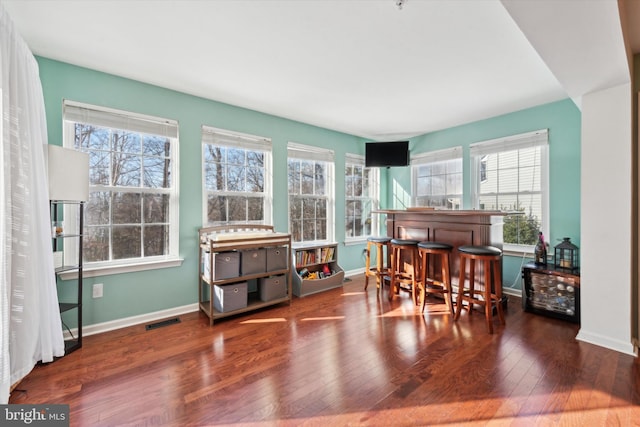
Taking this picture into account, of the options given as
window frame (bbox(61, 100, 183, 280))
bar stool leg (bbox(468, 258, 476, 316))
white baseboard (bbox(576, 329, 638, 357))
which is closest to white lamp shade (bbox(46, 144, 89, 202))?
window frame (bbox(61, 100, 183, 280))

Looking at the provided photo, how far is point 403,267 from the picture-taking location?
3676 mm

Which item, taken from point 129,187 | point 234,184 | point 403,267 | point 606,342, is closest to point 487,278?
point 606,342

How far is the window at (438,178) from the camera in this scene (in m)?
4.17

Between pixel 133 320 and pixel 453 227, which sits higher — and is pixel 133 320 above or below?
below

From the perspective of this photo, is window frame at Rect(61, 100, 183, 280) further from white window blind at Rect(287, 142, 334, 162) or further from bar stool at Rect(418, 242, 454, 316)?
bar stool at Rect(418, 242, 454, 316)

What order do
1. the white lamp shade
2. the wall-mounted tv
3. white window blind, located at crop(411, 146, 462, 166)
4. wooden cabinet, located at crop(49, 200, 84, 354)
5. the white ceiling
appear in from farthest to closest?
1. the wall-mounted tv
2. white window blind, located at crop(411, 146, 462, 166)
3. wooden cabinet, located at crop(49, 200, 84, 354)
4. the white lamp shade
5. the white ceiling

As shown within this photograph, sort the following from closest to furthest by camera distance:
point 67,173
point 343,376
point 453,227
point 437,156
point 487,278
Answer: point 343,376
point 67,173
point 487,278
point 453,227
point 437,156

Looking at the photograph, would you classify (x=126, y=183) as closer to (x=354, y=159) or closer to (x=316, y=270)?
(x=316, y=270)

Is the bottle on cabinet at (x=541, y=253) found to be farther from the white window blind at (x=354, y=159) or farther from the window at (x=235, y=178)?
the window at (x=235, y=178)

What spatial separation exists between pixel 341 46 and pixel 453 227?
2283 millimetres

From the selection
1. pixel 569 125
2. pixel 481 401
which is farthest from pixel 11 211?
pixel 569 125

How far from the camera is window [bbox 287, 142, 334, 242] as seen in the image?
12.8ft

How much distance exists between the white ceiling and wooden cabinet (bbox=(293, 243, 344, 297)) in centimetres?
202

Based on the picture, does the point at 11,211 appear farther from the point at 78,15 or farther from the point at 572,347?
the point at 572,347
